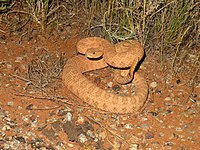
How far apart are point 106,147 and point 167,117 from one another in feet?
2.96

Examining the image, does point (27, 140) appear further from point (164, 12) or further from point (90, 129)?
point (164, 12)

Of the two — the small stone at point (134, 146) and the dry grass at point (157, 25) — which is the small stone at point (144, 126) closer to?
the small stone at point (134, 146)

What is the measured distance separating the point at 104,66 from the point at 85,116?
1020 millimetres

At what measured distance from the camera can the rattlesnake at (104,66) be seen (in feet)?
14.7

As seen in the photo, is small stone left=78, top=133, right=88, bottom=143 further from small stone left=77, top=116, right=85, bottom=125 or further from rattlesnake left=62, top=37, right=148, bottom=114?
rattlesnake left=62, top=37, right=148, bottom=114

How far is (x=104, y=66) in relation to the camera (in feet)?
17.1

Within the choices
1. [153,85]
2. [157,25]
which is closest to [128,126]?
[153,85]

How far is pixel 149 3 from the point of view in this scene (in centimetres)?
478

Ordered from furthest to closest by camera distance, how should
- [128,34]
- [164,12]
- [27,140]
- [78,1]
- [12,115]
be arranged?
[78,1] → [128,34] → [164,12] → [12,115] → [27,140]

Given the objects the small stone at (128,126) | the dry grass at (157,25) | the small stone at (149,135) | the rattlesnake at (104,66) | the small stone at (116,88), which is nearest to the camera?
the small stone at (149,135)

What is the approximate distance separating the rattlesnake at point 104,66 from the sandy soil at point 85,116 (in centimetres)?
10

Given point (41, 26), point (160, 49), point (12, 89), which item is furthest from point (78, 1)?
point (12, 89)

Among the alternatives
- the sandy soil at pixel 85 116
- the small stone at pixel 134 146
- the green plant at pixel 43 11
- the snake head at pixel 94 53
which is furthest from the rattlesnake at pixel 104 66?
the green plant at pixel 43 11

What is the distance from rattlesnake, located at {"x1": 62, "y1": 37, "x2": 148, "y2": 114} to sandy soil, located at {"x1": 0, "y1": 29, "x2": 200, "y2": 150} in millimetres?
102
